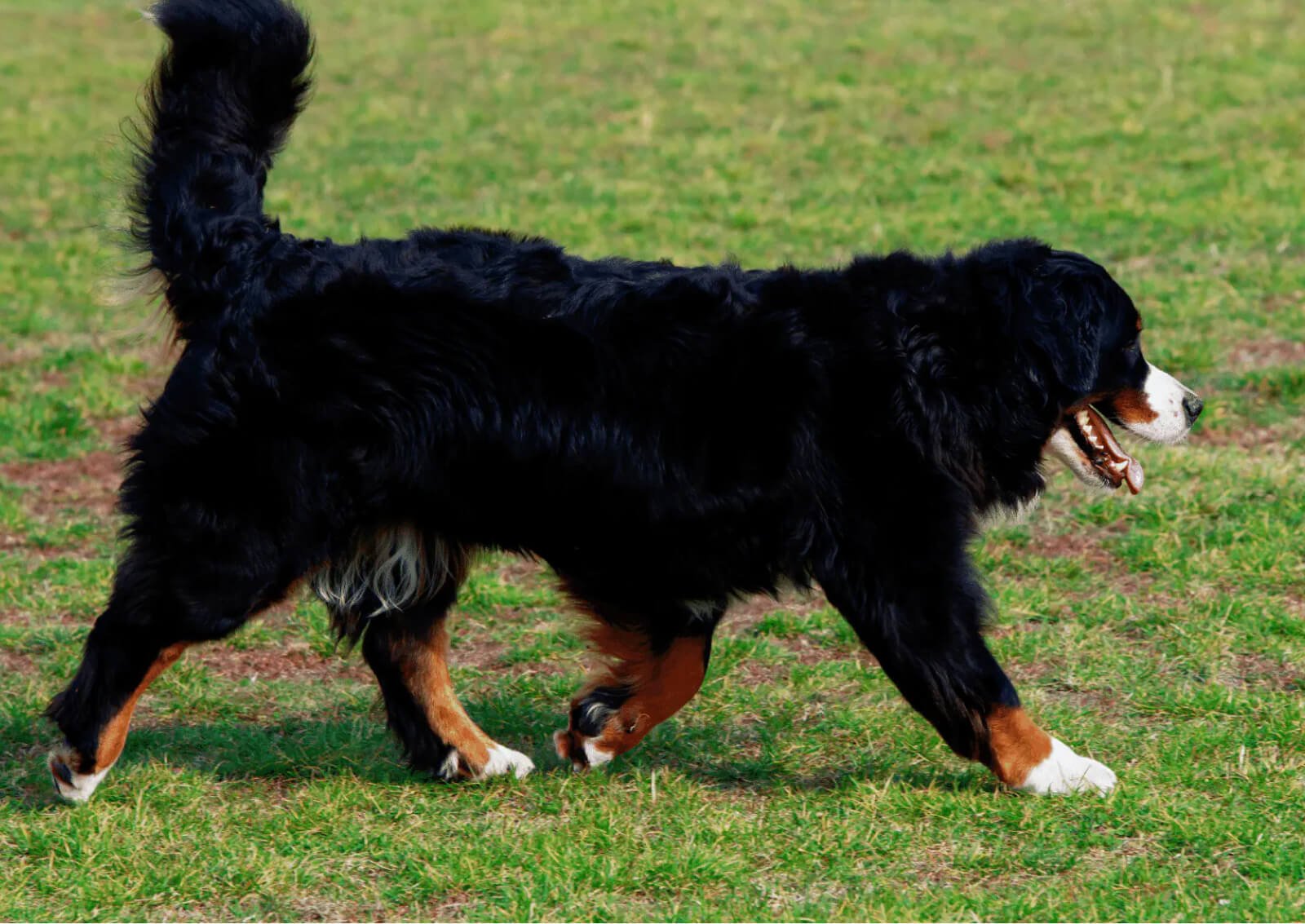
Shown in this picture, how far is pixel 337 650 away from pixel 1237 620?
3.16 metres

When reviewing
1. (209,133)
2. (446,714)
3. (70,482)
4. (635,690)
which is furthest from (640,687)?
(70,482)

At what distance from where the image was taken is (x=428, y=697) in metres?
4.88

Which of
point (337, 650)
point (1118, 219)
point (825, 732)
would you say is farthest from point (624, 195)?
point (825, 732)

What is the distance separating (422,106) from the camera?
48.4ft

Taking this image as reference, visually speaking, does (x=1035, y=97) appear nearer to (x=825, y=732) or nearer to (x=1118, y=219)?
(x=1118, y=219)

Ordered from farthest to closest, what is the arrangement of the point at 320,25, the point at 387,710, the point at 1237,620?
the point at 320,25 < the point at 1237,620 < the point at 387,710

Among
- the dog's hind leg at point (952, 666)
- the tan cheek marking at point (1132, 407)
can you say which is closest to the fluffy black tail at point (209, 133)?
the dog's hind leg at point (952, 666)

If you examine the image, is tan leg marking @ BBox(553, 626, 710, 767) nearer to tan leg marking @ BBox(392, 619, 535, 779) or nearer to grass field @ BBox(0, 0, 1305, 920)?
grass field @ BBox(0, 0, 1305, 920)

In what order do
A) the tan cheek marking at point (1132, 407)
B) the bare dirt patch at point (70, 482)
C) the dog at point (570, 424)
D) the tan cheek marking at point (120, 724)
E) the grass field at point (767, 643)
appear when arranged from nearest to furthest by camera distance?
the grass field at point (767, 643)
the dog at point (570, 424)
the tan cheek marking at point (120, 724)
the tan cheek marking at point (1132, 407)
the bare dirt patch at point (70, 482)

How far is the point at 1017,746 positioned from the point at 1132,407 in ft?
3.55

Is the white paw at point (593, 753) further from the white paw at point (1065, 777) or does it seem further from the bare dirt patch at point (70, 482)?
the bare dirt patch at point (70, 482)

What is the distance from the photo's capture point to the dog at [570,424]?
4.38 metres

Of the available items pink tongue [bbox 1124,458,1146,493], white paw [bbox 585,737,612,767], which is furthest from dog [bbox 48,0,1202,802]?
white paw [bbox 585,737,612,767]

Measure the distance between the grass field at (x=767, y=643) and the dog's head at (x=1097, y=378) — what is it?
85 centimetres
